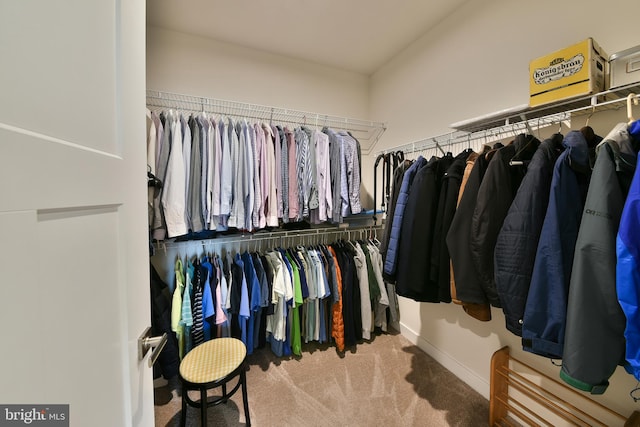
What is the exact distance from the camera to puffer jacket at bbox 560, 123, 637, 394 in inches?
30.4

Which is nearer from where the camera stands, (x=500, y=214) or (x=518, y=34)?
(x=500, y=214)

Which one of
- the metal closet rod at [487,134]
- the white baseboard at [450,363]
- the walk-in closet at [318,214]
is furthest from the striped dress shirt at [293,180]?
the white baseboard at [450,363]

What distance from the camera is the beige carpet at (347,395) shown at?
4.90 feet

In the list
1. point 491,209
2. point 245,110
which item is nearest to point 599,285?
point 491,209

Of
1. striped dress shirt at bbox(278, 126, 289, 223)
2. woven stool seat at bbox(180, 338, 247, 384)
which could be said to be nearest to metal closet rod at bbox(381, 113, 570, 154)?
striped dress shirt at bbox(278, 126, 289, 223)

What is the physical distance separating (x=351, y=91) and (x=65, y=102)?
9.25ft

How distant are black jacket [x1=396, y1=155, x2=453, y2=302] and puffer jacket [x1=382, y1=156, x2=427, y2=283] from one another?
33 mm

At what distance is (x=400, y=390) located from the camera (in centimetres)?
171

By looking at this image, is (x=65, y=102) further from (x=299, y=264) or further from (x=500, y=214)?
(x=299, y=264)

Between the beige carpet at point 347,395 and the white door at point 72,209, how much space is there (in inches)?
47.1

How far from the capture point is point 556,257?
2.96 ft

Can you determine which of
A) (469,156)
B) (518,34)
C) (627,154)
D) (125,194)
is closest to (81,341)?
(125,194)

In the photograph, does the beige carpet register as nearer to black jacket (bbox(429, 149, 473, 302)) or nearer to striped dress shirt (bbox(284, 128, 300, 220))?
black jacket (bbox(429, 149, 473, 302))

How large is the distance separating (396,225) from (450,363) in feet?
4.24
